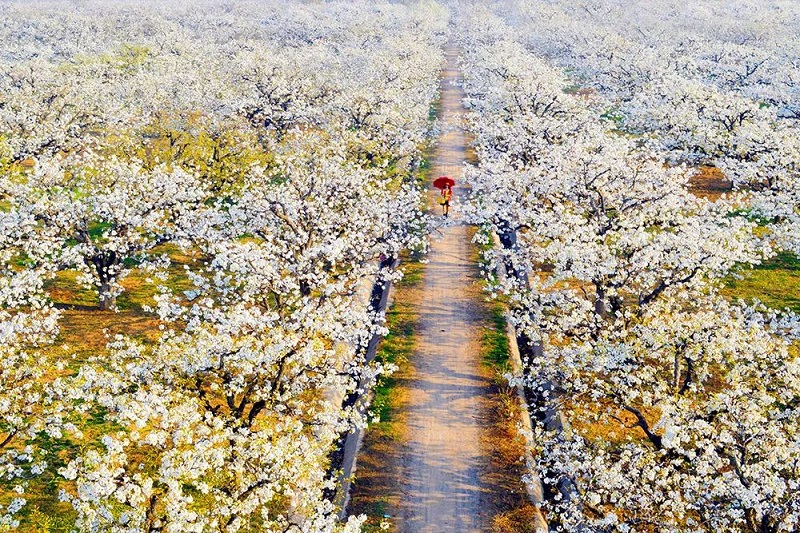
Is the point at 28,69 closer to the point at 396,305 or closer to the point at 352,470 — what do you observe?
the point at 396,305

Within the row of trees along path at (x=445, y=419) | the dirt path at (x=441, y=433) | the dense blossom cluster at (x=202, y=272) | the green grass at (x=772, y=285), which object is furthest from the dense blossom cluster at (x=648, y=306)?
the dense blossom cluster at (x=202, y=272)

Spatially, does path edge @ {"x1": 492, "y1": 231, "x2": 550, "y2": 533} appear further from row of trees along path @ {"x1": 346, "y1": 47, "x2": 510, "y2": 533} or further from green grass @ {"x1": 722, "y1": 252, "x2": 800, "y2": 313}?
green grass @ {"x1": 722, "y1": 252, "x2": 800, "y2": 313}

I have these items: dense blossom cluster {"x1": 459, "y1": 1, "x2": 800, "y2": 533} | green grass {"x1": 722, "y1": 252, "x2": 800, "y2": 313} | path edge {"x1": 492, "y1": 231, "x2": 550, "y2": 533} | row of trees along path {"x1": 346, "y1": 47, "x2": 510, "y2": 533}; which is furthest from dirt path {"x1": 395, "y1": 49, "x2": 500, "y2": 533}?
green grass {"x1": 722, "y1": 252, "x2": 800, "y2": 313}

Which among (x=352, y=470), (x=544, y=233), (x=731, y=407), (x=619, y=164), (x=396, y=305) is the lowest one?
(x=352, y=470)

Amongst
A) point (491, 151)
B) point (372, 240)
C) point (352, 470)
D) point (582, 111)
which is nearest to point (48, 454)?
point (352, 470)

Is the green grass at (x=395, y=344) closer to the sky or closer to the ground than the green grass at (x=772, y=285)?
closer to the ground

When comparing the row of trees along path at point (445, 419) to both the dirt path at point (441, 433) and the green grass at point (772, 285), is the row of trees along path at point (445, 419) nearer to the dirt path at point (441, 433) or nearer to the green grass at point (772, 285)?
the dirt path at point (441, 433)
